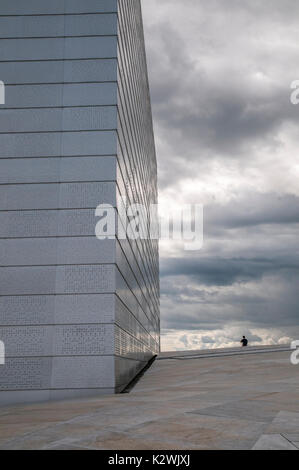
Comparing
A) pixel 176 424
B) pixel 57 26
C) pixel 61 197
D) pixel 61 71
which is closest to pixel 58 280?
pixel 61 197

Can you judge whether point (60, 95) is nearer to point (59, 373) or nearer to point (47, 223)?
point (47, 223)

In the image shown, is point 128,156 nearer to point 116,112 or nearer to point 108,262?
point 116,112

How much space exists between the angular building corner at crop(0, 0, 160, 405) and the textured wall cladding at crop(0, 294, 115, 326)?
0.03 m

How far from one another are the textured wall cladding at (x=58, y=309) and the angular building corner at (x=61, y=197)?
3 cm

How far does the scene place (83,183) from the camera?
53.7 feet

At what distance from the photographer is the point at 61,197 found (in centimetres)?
1630

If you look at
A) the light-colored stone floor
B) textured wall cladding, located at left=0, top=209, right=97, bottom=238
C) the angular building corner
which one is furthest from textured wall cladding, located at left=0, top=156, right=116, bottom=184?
the light-colored stone floor

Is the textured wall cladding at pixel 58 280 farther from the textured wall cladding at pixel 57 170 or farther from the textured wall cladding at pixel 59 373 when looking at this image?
the textured wall cladding at pixel 57 170

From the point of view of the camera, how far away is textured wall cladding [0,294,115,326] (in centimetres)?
1527

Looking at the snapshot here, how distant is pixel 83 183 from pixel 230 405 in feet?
32.0

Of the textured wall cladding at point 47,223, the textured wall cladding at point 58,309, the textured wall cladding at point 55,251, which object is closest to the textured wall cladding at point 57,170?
the textured wall cladding at point 47,223

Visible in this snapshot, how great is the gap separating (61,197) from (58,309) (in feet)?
13.5

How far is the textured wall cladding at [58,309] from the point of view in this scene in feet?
50.1
